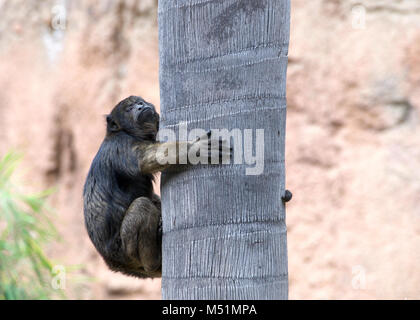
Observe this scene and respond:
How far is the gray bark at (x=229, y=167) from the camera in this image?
131 inches

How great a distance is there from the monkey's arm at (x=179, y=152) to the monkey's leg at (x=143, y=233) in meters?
0.30

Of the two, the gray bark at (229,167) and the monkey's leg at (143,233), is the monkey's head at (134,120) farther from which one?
the gray bark at (229,167)

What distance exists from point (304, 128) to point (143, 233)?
5.15 meters

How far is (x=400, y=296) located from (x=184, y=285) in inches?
231

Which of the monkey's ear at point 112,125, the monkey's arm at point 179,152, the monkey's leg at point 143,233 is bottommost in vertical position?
the monkey's leg at point 143,233

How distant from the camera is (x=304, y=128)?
357 inches

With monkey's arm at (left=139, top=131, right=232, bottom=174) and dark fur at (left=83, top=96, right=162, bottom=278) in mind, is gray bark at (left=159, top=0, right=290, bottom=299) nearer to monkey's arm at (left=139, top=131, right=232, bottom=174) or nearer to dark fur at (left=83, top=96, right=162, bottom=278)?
monkey's arm at (left=139, top=131, right=232, bottom=174)

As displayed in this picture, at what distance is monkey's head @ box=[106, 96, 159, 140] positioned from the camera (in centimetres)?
493

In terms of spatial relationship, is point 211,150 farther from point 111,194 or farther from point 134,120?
point 134,120

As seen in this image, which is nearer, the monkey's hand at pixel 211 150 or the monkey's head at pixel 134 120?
the monkey's hand at pixel 211 150

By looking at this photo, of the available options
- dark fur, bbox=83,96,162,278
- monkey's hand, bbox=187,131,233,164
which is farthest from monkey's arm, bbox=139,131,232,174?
dark fur, bbox=83,96,162,278

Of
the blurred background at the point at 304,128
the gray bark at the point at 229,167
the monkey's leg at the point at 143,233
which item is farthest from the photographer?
the blurred background at the point at 304,128

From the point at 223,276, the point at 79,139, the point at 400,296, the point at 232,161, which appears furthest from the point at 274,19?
the point at 79,139

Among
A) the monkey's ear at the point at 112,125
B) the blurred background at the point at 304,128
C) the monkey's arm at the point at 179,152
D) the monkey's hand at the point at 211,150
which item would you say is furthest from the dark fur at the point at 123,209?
the blurred background at the point at 304,128
